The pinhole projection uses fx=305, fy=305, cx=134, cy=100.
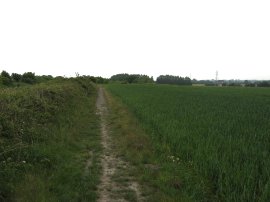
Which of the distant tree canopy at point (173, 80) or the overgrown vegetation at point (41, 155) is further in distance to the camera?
the distant tree canopy at point (173, 80)

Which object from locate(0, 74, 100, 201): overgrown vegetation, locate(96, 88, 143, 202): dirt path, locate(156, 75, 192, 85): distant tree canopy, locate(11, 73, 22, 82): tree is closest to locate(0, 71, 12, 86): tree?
locate(11, 73, 22, 82): tree

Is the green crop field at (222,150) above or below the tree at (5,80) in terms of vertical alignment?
below

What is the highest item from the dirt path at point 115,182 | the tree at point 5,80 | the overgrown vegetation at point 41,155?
the tree at point 5,80

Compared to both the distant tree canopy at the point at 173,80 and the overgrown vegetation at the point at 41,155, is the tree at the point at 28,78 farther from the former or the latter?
the distant tree canopy at the point at 173,80

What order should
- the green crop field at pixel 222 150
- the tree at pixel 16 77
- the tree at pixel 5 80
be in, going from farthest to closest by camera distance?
the tree at pixel 16 77 → the tree at pixel 5 80 → the green crop field at pixel 222 150

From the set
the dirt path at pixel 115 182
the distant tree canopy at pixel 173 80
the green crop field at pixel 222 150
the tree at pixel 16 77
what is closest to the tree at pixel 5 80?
the tree at pixel 16 77

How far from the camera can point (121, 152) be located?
9.38 metres

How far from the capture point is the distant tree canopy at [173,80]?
6093 inches

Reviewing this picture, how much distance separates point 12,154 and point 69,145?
8.79 ft

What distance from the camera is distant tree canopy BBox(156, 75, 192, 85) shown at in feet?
508

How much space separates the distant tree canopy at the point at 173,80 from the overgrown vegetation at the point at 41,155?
474 ft

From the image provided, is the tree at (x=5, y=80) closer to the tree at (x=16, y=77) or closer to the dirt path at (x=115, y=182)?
the tree at (x=16, y=77)

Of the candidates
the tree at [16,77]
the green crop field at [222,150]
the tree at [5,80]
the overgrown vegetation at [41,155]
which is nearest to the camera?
the green crop field at [222,150]

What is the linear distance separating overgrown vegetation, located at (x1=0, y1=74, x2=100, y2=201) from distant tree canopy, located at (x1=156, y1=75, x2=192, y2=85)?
144542mm
